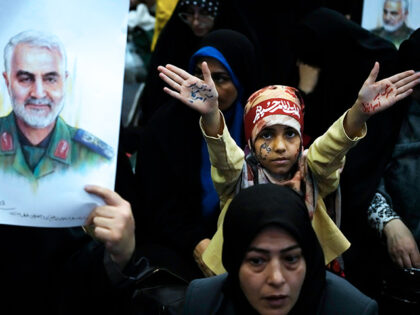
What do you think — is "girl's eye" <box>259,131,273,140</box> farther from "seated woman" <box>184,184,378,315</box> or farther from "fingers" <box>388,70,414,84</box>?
"seated woman" <box>184,184,378,315</box>

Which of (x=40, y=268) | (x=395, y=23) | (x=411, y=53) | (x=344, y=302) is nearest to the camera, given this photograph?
(x=344, y=302)

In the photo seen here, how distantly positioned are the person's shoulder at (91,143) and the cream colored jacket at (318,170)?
75 cm

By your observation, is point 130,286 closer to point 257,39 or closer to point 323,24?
point 323,24

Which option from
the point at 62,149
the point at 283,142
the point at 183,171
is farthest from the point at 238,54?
the point at 62,149

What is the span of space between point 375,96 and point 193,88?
2.22 ft

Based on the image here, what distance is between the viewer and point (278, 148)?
282 centimetres

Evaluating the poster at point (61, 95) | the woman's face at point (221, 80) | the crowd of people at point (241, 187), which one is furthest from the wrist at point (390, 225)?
the poster at point (61, 95)

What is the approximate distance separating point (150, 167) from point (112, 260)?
1.51 metres

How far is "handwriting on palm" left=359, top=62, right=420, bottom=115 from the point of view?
2668mm

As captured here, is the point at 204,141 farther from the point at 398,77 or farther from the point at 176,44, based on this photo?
the point at 176,44

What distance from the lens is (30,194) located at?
2.04 meters

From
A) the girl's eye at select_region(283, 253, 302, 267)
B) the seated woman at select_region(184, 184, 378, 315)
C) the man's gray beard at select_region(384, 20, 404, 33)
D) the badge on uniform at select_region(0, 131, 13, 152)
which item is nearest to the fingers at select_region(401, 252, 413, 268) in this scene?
the seated woman at select_region(184, 184, 378, 315)

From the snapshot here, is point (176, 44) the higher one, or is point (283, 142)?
point (176, 44)

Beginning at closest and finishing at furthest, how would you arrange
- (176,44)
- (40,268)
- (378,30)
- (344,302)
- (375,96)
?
(344,302) → (40,268) → (375,96) → (378,30) → (176,44)
